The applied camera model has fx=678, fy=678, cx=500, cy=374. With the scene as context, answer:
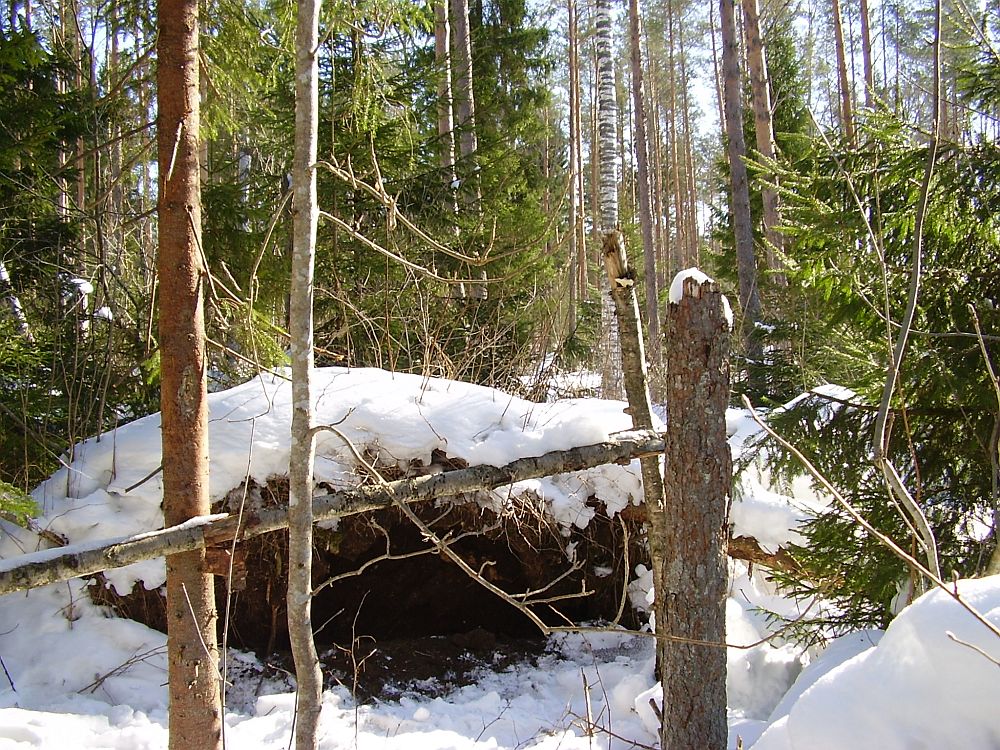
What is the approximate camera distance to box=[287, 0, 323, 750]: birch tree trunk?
252cm

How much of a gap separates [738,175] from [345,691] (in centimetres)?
948

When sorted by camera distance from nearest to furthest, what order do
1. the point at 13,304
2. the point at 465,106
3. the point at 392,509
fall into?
the point at 392,509
the point at 13,304
the point at 465,106

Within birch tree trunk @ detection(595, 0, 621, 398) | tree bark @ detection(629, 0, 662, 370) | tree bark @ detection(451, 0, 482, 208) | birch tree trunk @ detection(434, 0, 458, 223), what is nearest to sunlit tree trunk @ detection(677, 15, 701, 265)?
tree bark @ detection(629, 0, 662, 370)

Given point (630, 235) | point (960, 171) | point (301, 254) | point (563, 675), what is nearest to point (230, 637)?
point (563, 675)

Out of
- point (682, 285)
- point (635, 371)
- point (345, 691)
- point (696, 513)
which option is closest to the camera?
point (682, 285)

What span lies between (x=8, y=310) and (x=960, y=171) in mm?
6360

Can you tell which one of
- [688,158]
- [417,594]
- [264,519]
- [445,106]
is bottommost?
[417,594]

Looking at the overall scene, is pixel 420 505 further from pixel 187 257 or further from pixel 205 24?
pixel 205 24

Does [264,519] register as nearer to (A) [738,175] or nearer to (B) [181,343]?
(B) [181,343]

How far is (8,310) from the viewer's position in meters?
5.17

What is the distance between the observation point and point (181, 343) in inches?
132

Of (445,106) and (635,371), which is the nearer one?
(635,371)

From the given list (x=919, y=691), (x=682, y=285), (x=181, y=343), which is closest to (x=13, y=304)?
(x=181, y=343)

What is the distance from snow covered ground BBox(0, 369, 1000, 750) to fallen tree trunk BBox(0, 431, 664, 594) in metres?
0.59
